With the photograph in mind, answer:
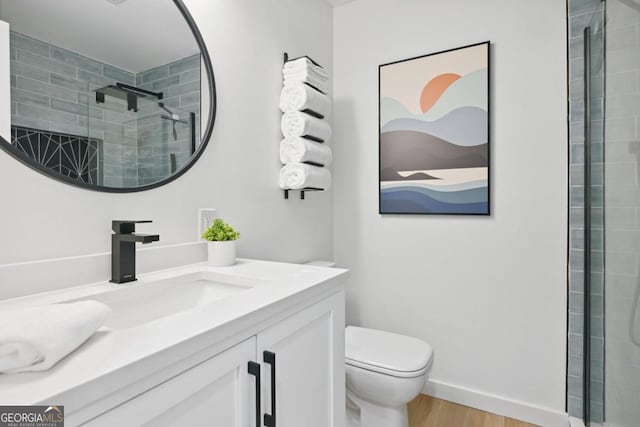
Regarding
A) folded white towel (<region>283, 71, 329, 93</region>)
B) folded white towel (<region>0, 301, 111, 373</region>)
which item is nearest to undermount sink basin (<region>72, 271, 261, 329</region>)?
folded white towel (<region>0, 301, 111, 373</region>)

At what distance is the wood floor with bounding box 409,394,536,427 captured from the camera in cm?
178

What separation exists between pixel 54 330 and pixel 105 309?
0.10 metres

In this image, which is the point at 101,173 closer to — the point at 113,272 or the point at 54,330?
the point at 113,272

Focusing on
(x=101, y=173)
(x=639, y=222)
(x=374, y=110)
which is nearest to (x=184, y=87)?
(x=101, y=173)

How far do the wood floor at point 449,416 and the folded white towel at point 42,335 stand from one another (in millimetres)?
1746

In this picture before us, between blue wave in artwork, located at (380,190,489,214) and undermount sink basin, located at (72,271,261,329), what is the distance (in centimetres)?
127

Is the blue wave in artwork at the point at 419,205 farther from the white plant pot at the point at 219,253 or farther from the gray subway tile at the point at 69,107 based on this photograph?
the gray subway tile at the point at 69,107

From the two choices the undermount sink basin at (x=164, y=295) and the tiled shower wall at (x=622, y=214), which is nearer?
the undermount sink basin at (x=164, y=295)

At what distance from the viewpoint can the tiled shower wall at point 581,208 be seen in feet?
4.59

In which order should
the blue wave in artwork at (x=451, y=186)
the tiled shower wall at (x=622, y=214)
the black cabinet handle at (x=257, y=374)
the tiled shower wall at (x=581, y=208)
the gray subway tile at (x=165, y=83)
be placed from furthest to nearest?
1. the blue wave in artwork at (x=451, y=186)
2. the tiled shower wall at (x=581, y=208)
3. the gray subway tile at (x=165, y=83)
4. the tiled shower wall at (x=622, y=214)
5. the black cabinet handle at (x=257, y=374)

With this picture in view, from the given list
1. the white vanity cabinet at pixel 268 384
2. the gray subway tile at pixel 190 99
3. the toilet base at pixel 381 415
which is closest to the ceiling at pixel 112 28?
the gray subway tile at pixel 190 99

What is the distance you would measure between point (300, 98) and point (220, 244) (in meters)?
0.87

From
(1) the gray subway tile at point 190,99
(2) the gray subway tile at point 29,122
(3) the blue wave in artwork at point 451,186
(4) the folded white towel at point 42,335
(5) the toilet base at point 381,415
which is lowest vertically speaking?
(5) the toilet base at point 381,415

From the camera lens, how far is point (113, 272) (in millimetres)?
975
